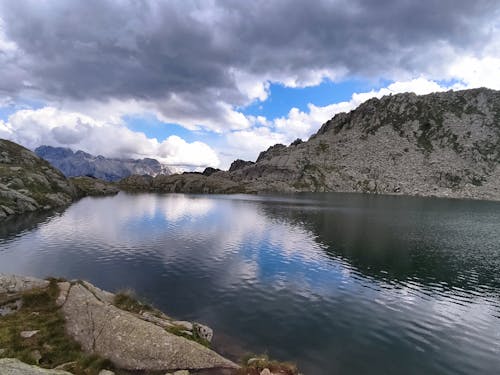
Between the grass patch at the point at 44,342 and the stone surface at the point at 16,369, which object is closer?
the stone surface at the point at 16,369

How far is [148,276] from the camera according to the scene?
5338 cm

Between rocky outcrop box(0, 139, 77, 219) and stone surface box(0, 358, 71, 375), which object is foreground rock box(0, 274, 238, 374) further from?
rocky outcrop box(0, 139, 77, 219)

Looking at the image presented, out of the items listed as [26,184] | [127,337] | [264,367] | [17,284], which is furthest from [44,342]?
[26,184]

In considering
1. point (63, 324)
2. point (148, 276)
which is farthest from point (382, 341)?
point (148, 276)

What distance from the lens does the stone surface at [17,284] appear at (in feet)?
99.7

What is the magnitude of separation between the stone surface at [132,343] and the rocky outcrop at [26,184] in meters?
109

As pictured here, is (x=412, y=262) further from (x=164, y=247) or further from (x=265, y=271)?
(x=164, y=247)

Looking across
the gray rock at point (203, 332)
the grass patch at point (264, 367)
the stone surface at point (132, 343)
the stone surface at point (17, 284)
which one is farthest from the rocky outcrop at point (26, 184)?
the grass patch at point (264, 367)

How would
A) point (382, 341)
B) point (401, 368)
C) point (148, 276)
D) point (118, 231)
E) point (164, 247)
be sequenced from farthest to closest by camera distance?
point (118, 231), point (164, 247), point (148, 276), point (382, 341), point (401, 368)

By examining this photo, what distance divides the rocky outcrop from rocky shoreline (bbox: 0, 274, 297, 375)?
106 metres

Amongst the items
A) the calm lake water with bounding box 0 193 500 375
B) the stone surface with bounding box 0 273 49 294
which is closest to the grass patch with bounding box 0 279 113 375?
the stone surface with bounding box 0 273 49 294

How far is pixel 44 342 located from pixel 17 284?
36.7ft

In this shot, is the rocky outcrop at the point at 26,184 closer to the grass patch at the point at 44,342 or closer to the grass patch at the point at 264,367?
the grass patch at the point at 44,342

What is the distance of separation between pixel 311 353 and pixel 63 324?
21.8 m
